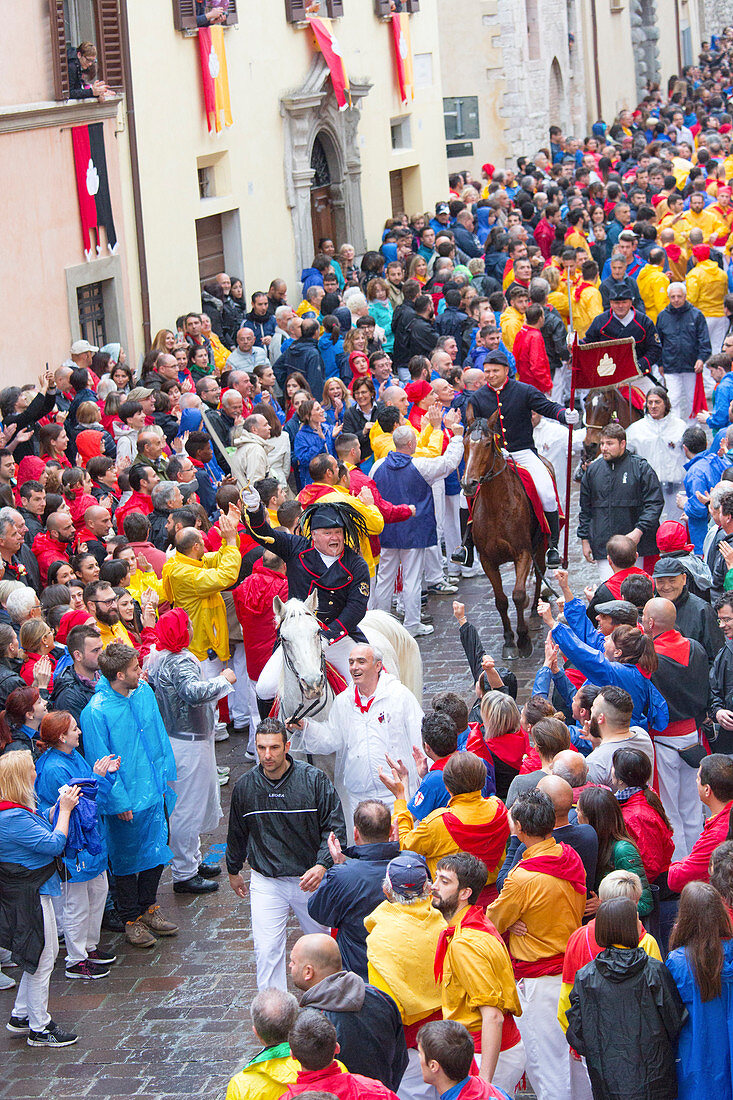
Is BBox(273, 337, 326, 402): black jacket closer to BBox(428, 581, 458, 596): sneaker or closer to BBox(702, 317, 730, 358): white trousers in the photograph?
BBox(428, 581, 458, 596): sneaker

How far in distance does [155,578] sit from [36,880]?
10.3 feet

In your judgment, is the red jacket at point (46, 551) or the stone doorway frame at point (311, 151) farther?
the stone doorway frame at point (311, 151)

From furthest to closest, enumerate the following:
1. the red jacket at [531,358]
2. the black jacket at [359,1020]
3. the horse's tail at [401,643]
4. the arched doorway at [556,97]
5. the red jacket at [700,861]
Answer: the arched doorway at [556,97] → the red jacket at [531,358] → the horse's tail at [401,643] → the red jacket at [700,861] → the black jacket at [359,1020]

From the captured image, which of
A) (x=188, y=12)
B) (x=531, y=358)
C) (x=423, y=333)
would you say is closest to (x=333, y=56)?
(x=188, y=12)

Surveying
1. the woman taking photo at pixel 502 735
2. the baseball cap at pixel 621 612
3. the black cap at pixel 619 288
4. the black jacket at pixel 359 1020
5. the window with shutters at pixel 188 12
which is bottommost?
the black jacket at pixel 359 1020

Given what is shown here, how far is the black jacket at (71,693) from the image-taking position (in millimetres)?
8297

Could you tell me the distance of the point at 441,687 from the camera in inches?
454

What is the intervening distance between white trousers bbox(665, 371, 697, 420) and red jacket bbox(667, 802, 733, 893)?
1078 cm

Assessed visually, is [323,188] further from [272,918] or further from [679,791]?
[272,918]

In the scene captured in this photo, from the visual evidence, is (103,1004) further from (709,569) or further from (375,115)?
(375,115)

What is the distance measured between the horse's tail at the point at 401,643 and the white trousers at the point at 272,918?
218cm

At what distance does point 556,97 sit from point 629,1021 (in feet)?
120

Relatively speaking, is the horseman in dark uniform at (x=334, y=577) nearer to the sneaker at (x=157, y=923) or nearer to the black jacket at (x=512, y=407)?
the sneaker at (x=157, y=923)

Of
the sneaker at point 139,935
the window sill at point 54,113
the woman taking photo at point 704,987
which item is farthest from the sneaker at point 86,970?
the window sill at point 54,113
